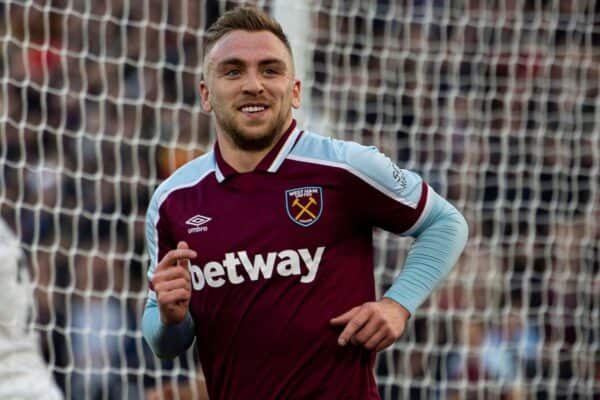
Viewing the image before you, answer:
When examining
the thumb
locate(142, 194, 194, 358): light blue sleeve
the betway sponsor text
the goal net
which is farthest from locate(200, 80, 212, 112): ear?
the goal net

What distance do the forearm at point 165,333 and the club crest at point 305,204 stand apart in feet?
1.14

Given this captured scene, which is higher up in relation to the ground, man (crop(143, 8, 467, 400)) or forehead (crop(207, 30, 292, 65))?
forehead (crop(207, 30, 292, 65))

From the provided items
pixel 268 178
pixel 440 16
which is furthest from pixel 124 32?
pixel 268 178

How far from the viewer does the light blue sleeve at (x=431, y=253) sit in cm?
291

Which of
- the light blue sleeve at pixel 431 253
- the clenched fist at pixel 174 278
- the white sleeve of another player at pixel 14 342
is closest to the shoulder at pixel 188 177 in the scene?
the clenched fist at pixel 174 278

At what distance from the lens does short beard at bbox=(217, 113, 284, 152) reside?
291 cm

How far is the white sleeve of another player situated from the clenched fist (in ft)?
0.95

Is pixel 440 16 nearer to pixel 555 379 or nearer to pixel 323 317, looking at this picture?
pixel 555 379

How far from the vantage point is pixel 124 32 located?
19.5 feet

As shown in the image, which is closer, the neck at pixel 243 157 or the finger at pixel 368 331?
the finger at pixel 368 331

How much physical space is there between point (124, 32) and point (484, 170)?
1918 millimetres

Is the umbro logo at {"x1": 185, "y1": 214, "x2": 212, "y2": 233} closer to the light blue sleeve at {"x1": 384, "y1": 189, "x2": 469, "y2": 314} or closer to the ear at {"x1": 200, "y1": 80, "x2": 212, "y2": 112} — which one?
the ear at {"x1": 200, "y1": 80, "x2": 212, "y2": 112}

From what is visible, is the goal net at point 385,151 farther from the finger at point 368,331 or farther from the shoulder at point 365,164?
the finger at point 368,331

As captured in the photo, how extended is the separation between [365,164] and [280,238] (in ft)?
0.83
